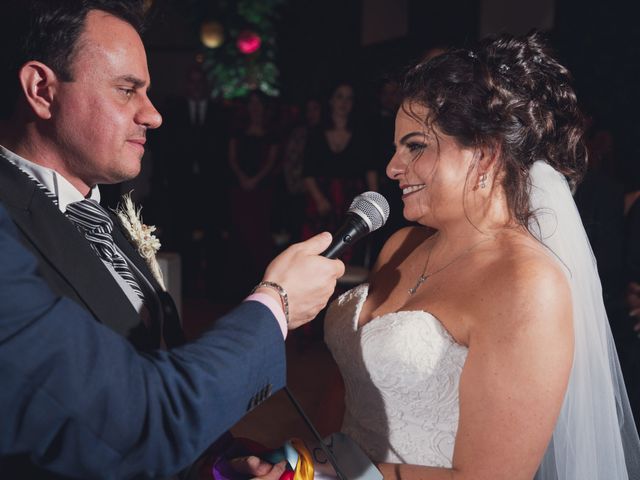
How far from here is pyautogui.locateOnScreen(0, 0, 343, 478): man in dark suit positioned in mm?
1173

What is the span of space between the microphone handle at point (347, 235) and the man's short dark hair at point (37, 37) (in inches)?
26.3

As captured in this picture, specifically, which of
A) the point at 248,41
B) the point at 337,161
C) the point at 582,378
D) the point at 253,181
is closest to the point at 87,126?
the point at 582,378

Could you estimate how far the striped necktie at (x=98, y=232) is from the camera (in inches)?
53.0

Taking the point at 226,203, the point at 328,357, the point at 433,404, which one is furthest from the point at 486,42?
the point at 226,203

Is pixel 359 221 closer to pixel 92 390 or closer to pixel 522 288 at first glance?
pixel 522 288

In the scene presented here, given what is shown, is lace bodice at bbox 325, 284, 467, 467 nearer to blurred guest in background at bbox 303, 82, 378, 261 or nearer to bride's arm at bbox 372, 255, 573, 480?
bride's arm at bbox 372, 255, 573, 480

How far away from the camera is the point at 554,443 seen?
167cm

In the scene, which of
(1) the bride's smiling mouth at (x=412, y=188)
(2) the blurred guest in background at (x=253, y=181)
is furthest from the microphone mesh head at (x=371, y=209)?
(2) the blurred guest in background at (x=253, y=181)

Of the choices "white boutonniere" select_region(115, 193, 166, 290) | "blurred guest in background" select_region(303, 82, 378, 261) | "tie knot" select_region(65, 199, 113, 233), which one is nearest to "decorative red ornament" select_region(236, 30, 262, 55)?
"blurred guest in background" select_region(303, 82, 378, 261)

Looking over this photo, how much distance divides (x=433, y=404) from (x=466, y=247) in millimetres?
456

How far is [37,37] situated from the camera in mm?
1309

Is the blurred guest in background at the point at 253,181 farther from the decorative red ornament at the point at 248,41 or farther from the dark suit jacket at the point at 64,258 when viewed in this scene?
the dark suit jacket at the point at 64,258

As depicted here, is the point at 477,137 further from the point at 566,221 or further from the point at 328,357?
the point at 328,357

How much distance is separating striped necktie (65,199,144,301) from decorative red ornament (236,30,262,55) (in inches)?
349
